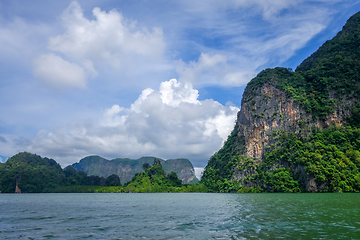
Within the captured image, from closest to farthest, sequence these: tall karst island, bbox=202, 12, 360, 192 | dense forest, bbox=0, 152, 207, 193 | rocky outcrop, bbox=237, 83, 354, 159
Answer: tall karst island, bbox=202, 12, 360, 192 → rocky outcrop, bbox=237, 83, 354, 159 → dense forest, bbox=0, 152, 207, 193

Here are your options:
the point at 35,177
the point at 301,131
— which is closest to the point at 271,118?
the point at 301,131

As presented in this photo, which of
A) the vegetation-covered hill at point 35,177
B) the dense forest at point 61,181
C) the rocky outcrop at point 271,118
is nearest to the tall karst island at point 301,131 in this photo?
the rocky outcrop at point 271,118

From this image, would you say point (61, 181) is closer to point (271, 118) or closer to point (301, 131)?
point (271, 118)

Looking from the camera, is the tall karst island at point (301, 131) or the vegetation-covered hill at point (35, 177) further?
the vegetation-covered hill at point (35, 177)

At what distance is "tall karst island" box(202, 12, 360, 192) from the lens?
8869cm

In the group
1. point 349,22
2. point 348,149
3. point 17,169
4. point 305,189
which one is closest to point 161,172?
point 17,169

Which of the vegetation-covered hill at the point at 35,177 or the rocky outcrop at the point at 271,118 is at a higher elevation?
the rocky outcrop at the point at 271,118

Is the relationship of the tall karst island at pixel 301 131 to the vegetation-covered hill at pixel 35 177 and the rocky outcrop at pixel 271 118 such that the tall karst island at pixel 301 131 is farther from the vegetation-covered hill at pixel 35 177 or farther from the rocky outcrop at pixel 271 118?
the vegetation-covered hill at pixel 35 177

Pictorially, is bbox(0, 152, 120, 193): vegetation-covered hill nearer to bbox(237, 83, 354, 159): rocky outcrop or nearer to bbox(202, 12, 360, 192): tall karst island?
bbox(202, 12, 360, 192): tall karst island

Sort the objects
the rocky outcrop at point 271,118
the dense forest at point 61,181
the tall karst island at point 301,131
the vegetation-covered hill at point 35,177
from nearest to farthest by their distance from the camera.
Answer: the tall karst island at point 301,131 → the rocky outcrop at point 271,118 → the vegetation-covered hill at point 35,177 → the dense forest at point 61,181

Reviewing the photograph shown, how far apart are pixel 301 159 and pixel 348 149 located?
60.4 feet

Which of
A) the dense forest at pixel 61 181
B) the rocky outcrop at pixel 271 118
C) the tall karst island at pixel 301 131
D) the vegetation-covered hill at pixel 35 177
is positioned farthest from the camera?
the dense forest at pixel 61 181

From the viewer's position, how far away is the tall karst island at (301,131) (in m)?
88.7

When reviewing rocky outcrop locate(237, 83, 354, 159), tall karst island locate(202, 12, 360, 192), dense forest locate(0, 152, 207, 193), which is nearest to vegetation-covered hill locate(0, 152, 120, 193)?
dense forest locate(0, 152, 207, 193)
